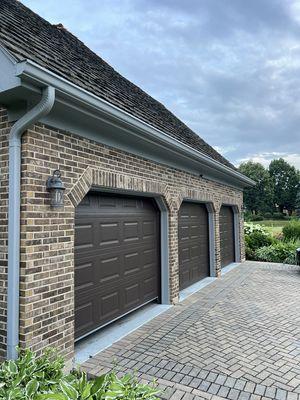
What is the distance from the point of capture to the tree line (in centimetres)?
6247

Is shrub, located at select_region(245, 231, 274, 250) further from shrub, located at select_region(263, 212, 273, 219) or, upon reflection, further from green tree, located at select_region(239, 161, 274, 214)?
shrub, located at select_region(263, 212, 273, 219)

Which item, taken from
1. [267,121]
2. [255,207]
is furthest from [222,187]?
[255,207]

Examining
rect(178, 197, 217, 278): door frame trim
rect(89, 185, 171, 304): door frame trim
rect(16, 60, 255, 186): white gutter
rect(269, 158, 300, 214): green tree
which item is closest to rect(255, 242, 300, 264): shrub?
rect(178, 197, 217, 278): door frame trim

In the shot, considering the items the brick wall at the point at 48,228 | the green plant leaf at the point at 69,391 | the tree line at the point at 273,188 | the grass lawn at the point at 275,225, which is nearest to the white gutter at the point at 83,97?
the brick wall at the point at 48,228

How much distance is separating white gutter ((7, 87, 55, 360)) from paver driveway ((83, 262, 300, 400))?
3.91ft

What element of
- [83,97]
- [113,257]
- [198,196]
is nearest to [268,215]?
[198,196]

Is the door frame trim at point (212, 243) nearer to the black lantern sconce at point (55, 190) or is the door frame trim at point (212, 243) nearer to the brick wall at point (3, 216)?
the black lantern sconce at point (55, 190)

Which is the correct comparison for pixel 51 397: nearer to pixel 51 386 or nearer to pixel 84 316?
pixel 51 386

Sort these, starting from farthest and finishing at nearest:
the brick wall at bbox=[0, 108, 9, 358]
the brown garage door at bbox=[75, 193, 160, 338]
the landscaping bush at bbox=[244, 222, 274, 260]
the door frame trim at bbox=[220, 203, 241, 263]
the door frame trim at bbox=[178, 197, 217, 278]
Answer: the landscaping bush at bbox=[244, 222, 274, 260] → the door frame trim at bbox=[220, 203, 241, 263] → the door frame trim at bbox=[178, 197, 217, 278] → the brown garage door at bbox=[75, 193, 160, 338] → the brick wall at bbox=[0, 108, 9, 358]

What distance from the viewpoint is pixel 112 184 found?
4902mm

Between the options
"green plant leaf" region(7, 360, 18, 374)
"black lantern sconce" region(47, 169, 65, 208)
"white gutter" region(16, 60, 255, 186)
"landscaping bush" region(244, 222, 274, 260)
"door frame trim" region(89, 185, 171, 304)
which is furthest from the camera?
"landscaping bush" region(244, 222, 274, 260)

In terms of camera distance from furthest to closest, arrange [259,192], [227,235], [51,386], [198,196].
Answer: [259,192], [227,235], [198,196], [51,386]

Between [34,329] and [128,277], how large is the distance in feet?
8.28

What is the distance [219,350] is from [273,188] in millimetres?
66106
